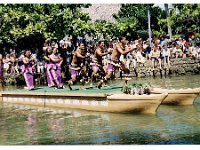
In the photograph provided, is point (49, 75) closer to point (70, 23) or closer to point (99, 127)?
point (70, 23)

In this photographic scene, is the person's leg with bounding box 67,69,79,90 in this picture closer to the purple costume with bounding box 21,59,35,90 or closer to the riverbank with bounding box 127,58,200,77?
the purple costume with bounding box 21,59,35,90

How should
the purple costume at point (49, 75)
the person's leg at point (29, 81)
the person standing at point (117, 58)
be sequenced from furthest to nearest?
the person's leg at point (29, 81) < the purple costume at point (49, 75) < the person standing at point (117, 58)

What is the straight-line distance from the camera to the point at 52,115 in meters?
5.84

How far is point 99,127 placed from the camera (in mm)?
4930

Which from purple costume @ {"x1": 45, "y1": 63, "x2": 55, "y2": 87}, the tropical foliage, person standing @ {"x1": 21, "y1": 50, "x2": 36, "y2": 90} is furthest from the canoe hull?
person standing @ {"x1": 21, "y1": 50, "x2": 36, "y2": 90}

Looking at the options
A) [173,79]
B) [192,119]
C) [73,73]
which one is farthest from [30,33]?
[192,119]

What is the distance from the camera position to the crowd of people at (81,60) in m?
6.32

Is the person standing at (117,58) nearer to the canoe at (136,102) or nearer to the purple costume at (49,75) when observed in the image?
the canoe at (136,102)

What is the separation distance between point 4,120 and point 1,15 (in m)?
2.85

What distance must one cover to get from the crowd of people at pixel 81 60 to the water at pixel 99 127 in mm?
695

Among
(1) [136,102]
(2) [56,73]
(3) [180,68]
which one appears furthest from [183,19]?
(1) [136,102]

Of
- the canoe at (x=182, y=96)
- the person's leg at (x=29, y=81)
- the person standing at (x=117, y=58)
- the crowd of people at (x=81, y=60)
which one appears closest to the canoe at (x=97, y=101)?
the person's leg at (x=29, y=81)

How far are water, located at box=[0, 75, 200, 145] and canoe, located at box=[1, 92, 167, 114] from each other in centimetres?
8

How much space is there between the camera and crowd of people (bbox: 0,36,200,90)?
6.32 m
